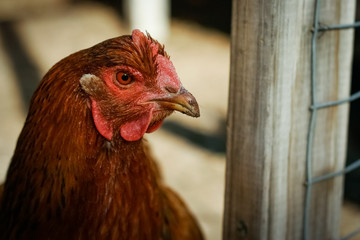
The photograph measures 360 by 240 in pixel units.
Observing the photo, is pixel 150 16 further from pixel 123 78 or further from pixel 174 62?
pixel 123 78

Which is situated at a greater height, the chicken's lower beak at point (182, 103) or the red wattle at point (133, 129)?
the chicken's lower beak at point (182, 103)

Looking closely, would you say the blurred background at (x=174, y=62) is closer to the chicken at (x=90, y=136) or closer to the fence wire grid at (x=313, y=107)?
the fence wire grid at (x=313, y=107)

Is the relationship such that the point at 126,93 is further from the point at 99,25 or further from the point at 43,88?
the point at 99,25

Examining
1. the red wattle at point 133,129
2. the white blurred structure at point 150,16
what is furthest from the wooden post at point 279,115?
the white blurred structure at point 150,16

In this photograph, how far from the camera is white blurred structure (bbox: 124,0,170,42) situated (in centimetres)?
710

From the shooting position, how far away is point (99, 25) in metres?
7.63

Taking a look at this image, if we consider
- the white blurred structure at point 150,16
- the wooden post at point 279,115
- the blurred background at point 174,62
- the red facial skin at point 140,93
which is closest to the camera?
the wooden post at point 279,115

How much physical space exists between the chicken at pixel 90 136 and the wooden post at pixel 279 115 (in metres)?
0.21

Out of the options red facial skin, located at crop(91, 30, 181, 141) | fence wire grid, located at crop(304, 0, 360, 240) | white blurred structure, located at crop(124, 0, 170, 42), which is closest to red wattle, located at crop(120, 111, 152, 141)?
red facial skin, located at crop(91, 30, 181, 141)

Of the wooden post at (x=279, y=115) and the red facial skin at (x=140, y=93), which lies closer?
the wooden post at (x=279, y=115)

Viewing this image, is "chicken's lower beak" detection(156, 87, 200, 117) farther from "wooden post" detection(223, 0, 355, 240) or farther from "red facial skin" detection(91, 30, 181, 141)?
"wooden post" detection(223, 0, 355, 240)

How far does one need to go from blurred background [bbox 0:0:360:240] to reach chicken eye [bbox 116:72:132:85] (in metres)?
2.15

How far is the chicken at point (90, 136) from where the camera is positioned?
179 cm

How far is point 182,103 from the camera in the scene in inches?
69.9
